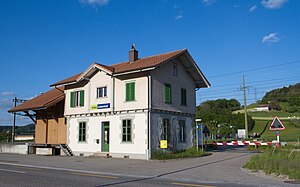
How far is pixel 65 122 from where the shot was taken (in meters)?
26.4

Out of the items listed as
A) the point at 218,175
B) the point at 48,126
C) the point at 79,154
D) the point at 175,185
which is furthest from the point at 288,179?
the point at 48,126

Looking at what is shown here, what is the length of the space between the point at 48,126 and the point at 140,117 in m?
11.7

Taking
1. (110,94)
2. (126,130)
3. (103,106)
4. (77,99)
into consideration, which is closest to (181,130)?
(126,130)

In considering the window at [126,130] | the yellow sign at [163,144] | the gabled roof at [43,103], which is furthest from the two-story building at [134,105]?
the gabled roof at [43,103]

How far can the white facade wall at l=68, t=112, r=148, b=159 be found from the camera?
20328 mm

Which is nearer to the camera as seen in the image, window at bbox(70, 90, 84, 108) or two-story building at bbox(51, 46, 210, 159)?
two-story building at bbox(51, 46, 210, 159)

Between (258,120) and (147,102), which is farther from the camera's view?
(258,120)

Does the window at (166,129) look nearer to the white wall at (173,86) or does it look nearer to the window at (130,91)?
the white wall at (173,86)

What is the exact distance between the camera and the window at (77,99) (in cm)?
2468

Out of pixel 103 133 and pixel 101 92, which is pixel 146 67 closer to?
pixel 101 92

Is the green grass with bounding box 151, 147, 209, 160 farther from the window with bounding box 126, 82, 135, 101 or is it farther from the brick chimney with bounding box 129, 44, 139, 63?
the brick chimney with bounding box 129, 44, 139, 63

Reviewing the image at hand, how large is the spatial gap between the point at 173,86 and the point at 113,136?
5918 mm

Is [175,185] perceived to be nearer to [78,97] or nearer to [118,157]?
[118,157]

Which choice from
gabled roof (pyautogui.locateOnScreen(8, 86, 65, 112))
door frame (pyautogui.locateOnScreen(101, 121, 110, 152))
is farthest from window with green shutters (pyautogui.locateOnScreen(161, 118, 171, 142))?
gabled roof (pyautogui.locateOnScreen(8, 86, 65, 112))
